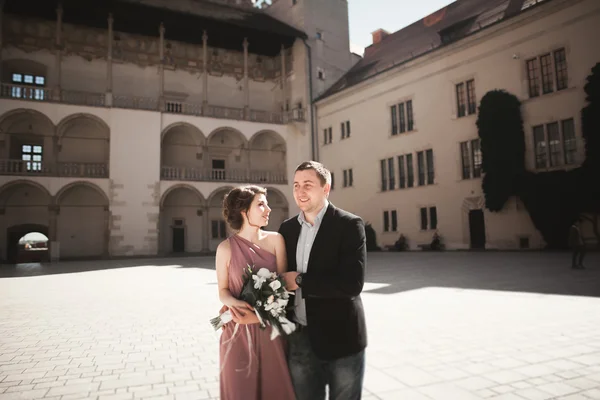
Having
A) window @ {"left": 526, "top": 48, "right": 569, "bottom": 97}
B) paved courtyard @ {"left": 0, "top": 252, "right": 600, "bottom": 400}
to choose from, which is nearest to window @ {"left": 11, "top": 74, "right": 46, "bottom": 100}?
paved courtyard @ {"left": 0, "top": 252, "right": 600, "bottom": 400}

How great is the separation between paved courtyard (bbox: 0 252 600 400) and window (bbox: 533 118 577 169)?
39.3 ft

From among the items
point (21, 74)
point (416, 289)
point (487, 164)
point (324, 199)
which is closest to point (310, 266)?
point (324, 199)

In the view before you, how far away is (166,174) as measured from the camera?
31.1 metres

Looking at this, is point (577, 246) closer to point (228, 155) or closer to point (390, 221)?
point (390, 221)

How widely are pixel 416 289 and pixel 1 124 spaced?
28.8 meters

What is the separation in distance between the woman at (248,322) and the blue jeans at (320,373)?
9 centimetres

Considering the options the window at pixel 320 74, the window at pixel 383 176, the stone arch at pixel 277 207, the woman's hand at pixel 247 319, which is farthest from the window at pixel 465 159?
the woman's hand at pixel 247 319

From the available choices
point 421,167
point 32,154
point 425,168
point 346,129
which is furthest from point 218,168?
point 425,168

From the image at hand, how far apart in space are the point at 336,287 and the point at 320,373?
65 cm

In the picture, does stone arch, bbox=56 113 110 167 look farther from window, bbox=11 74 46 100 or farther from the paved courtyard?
the paved courtyard

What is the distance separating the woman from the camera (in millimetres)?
2598

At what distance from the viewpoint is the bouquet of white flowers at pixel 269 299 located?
2389 millimetres

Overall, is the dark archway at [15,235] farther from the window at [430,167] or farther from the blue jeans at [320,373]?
the blue jeans at [320,373]

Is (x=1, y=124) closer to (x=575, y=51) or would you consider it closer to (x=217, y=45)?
(x=217, y=45)
